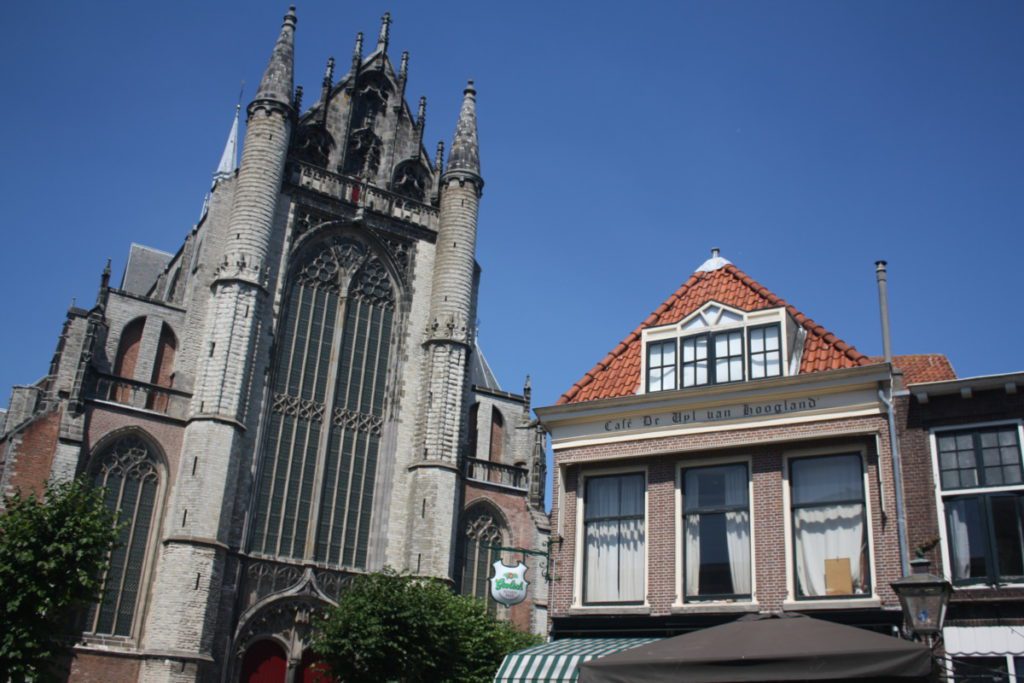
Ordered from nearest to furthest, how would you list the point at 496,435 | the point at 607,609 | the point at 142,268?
the point at 607,609 → the point at 496,435 → the point at 142,268

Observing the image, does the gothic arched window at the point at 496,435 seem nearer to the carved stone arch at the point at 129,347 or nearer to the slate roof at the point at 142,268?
the carved stone arch at the point at 129,347

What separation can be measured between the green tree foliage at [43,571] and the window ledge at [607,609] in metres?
10.5

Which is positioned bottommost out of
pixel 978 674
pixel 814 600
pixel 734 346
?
pixel 978 674

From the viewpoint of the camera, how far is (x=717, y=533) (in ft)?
45.5

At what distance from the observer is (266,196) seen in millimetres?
30891

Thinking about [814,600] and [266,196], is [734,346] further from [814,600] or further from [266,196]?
[266,196]

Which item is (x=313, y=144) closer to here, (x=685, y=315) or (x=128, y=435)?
(x=128, y=435)

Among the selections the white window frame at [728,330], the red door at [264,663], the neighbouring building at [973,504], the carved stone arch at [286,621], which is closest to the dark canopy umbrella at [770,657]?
the neighbouring building at [973,504]

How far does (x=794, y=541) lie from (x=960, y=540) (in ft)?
6.59

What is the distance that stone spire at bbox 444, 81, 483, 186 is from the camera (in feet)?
116

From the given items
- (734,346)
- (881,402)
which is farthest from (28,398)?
(881,402)

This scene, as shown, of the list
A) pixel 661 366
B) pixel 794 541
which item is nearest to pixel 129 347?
pixel 661 366

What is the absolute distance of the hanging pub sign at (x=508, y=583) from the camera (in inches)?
637

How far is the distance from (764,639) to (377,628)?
1575cm
